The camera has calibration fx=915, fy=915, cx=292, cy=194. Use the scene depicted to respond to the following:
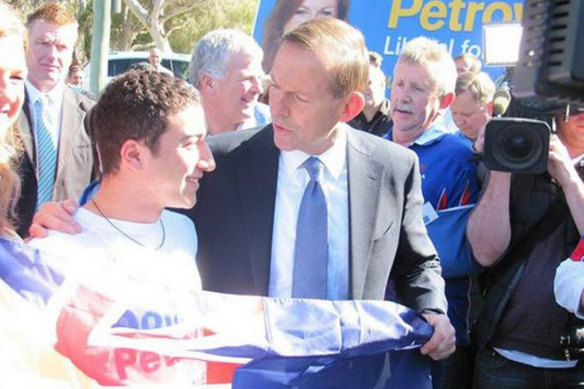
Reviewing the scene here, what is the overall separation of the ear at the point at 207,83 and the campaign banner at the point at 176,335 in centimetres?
189

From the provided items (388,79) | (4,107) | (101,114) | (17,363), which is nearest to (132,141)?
(101,114)

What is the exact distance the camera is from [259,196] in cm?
280

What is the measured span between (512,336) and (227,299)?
1.23 meters

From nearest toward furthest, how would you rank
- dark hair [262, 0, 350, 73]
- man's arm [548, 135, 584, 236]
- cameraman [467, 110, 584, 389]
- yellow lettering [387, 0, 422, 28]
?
man's arm [548, 135, 584, 236]
cameraman [467, 110, 584, 389]
yellow lettering [387, 0, 422, 28]
dark hair [262, 0, 350, 73]

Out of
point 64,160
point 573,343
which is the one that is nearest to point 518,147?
point 573,343

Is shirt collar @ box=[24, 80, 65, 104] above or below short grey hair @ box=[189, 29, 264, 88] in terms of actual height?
below

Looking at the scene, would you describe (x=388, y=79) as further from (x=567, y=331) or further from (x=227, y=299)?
(x=227, y=299)

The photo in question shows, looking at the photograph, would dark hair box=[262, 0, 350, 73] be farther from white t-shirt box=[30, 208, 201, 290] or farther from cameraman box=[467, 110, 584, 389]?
white t-shirt box=[30, 208, 201, 290]

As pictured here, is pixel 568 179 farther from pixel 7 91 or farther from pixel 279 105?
pixel 7 91

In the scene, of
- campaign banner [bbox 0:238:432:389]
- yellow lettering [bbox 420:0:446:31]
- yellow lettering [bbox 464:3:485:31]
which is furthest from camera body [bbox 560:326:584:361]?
yellow lettering [bbox 420:0:446:31]

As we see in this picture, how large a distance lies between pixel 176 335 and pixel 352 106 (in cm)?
97

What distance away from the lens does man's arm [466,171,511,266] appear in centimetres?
324

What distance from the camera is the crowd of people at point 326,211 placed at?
253 centimetres

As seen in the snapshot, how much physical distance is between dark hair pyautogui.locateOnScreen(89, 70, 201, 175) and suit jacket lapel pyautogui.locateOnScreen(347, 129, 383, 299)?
0.57 m
